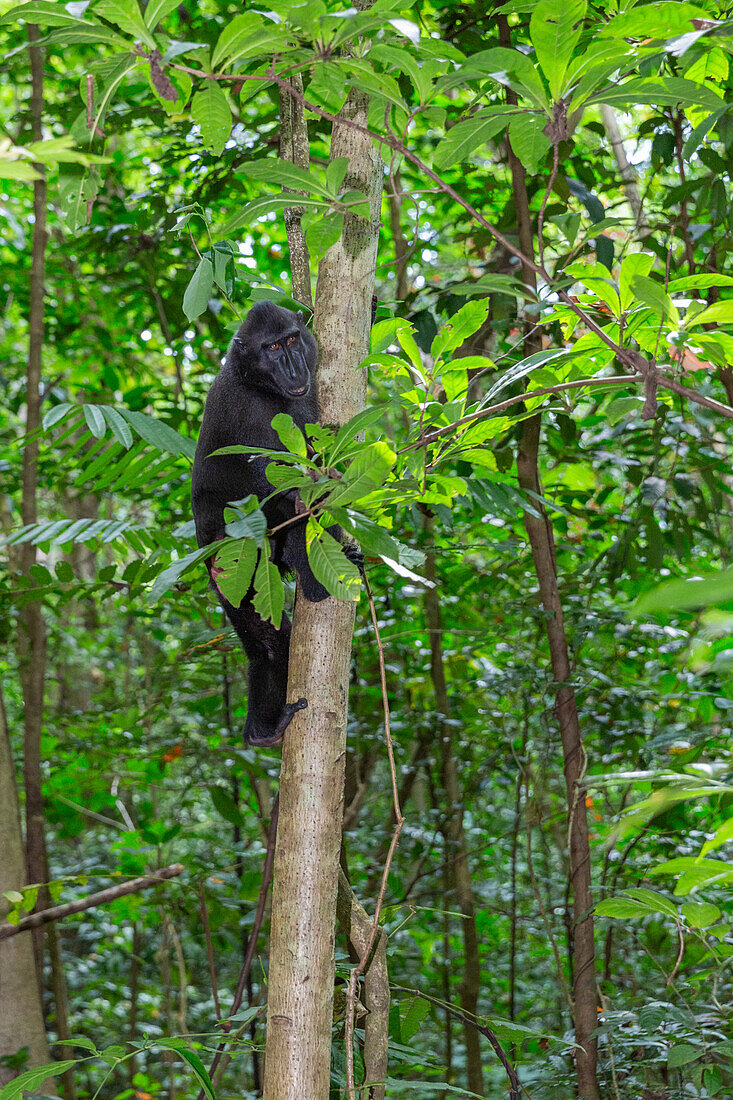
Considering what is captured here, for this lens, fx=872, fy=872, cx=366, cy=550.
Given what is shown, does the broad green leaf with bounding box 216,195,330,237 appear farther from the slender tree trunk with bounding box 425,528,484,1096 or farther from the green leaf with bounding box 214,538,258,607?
the slender tree trunk with bounding box 425,528,484,1096

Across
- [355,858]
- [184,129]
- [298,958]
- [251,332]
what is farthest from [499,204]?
[298,958]

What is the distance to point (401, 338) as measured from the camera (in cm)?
145

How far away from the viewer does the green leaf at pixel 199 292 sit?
146cm

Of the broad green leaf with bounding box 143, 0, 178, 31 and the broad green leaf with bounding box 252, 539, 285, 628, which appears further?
the broad green leaf with bounding box 252, 539, 285, 628

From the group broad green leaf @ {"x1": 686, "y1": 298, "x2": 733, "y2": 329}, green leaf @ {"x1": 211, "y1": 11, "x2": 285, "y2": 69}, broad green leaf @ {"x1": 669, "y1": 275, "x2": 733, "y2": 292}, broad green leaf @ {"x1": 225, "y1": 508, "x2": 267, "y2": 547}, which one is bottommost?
broad green leaf @ {"x1": 225, "y1": 508, "x2": 267, "y2": 547}

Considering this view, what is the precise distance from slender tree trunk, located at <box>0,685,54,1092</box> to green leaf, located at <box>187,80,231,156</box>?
6.30 ft

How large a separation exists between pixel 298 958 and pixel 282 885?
109mm

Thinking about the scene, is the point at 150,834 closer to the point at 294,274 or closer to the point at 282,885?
the point at 282,885

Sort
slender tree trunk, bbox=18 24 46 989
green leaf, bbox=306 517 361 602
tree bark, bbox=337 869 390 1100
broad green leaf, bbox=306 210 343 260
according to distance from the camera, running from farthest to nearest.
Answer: slender tree trunk, bbox=18 24 46 989 < tree bark, bbox=337 869 390 1100 < broad green leaf, bbox=306 210 343 260 < green leaf, bbox=306 517 361 602

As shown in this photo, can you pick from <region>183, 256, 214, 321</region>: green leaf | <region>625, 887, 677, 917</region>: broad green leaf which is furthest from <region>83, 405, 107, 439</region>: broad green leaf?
<region>625, 887, 677, 917</region>: broad green leaf

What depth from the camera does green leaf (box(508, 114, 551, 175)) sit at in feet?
3.91

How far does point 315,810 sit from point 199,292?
0.88m

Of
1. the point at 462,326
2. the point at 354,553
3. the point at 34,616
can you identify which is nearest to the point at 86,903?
the point at 354,553

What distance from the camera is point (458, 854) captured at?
12.6ft
